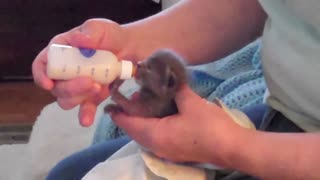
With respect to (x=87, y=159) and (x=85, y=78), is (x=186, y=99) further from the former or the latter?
(x=87, y=159)

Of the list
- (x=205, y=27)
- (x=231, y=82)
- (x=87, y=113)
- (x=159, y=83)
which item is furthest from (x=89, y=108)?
(x=231, y=82)

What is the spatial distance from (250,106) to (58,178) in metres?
0.28

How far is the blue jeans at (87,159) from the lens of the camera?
960mm

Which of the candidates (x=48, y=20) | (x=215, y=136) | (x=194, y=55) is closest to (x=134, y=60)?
(x=194, y=55)

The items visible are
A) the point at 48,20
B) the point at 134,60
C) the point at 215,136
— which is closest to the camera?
the point at 215,136

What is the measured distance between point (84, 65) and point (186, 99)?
120 millimetres

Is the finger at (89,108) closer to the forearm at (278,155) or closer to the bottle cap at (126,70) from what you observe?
the bottle cap at (126,70)

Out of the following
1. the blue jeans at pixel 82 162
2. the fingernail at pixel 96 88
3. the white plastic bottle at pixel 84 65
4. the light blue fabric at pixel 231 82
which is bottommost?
the blue jeans at pixel 82 162

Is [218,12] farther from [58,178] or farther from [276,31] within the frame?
[58,178]

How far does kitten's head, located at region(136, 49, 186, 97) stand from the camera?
79 cm

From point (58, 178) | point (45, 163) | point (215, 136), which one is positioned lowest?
point (45, 163)

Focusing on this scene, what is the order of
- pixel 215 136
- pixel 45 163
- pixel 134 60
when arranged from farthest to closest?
pixel 45 163
pixel 134 60
pixel 215 136

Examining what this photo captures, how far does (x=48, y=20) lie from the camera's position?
6.91ft

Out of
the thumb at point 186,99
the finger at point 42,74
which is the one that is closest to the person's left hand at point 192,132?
the thumb at point 186,99
